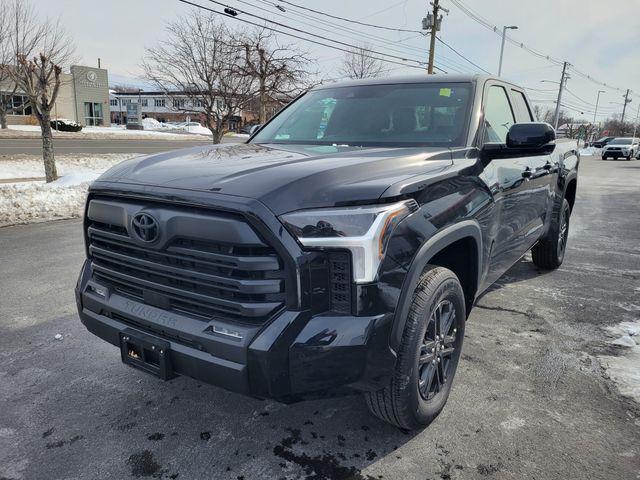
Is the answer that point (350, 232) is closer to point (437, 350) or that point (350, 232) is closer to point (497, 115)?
point (437, 350)

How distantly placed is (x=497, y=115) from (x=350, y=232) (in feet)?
7.42

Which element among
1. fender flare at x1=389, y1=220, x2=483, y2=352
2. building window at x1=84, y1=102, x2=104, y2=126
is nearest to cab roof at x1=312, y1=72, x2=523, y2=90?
fender flare at x1=389, y1=220, x2=483, y2=352

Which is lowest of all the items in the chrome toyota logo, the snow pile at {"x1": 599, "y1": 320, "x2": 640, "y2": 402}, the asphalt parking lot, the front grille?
the asphalt parking lot

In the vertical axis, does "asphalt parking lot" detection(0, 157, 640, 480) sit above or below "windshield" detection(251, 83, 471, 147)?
below

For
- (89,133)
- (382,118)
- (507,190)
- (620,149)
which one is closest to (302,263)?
(382,118)

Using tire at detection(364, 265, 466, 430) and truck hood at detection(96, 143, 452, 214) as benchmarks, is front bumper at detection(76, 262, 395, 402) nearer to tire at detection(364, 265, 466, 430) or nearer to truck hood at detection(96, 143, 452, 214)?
tire at detection(364, 265, 466, 430)

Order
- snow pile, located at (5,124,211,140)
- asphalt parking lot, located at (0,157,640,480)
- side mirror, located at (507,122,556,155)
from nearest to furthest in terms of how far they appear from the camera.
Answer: asphalt parking lot, located at (0,157,640,480) → side mirror, located at (507,122,556,155) → snow pile, located at (5,124,211,140)

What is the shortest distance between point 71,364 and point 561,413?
3084mm

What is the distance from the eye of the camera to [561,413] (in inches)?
111

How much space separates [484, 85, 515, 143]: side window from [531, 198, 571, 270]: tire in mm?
1600

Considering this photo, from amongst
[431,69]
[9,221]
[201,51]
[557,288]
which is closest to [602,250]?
[557,288]

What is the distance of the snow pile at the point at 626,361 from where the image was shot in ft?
10.2

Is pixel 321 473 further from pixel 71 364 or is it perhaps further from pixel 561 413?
pixel 71 364

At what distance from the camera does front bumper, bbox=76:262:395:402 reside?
77.2 inches
